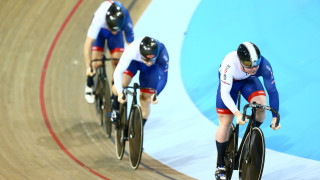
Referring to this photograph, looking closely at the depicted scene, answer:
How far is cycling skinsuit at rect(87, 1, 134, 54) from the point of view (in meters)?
7.14

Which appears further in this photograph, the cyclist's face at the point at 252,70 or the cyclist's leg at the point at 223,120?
the cyclist's leg at the point at 223,120

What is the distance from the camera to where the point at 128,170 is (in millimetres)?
6422

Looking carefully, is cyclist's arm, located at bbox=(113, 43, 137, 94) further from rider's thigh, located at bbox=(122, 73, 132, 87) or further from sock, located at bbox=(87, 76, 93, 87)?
sock, located at bbox=(87, 76, 93, 87)

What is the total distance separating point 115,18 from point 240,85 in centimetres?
A: 210

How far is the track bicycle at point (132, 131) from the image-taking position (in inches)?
241

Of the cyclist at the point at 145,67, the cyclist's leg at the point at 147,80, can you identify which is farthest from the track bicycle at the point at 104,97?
the cyclist's leg at the point at 147,80

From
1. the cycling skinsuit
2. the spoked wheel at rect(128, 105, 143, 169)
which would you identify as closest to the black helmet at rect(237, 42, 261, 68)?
the spoked wheel at rect(128, 105, 143, 169)

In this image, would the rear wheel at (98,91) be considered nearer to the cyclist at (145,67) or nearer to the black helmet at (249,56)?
the cyclist at (145,67)

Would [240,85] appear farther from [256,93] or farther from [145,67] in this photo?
[145,67]

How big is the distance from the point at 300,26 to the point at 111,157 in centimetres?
348

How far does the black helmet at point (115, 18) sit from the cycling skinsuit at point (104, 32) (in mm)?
112

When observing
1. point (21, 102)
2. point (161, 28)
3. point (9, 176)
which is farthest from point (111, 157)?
point (161, 28)

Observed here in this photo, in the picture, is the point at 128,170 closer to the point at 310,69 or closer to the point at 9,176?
the point at 9,176

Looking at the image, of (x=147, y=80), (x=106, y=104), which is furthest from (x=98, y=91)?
(x=147, y=80)
